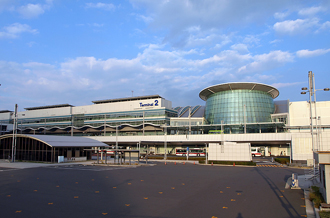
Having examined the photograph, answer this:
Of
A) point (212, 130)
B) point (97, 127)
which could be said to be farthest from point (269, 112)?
point (97, 127)

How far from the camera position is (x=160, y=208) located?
42.8 feet

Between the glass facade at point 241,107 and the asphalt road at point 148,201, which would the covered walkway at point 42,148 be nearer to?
the asphalt road at point 148,201

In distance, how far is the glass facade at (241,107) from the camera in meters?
80.8

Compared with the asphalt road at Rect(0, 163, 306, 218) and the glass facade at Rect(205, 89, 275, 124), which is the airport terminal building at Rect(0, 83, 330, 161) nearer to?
the glass facade at Rect(205, 89, 275, 124)

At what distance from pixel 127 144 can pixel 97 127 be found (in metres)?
13.9

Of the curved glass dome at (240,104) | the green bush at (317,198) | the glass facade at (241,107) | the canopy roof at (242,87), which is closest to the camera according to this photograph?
the green bush at (317,198)

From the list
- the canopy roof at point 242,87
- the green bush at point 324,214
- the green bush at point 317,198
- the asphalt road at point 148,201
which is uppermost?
the canopy roof at point 242,87

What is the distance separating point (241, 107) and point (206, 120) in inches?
506

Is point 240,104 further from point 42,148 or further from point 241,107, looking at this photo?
point 42,148

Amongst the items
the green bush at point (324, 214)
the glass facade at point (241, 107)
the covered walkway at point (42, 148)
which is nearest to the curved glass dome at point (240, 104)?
the glass facade at point (241, 107)

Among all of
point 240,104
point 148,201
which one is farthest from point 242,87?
point 148,201

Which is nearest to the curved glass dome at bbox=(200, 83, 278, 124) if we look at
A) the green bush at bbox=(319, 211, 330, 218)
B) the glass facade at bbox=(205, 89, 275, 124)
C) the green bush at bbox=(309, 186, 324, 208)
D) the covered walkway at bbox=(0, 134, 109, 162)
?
the glass facade at bbox=(205, 89, 275, 124)

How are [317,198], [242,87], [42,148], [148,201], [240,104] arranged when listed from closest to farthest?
1. [317,198]
2. [148,201]
3. [42,148]
4. [240,104]
5. [242,87]

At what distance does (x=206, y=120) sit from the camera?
88.2 meters
